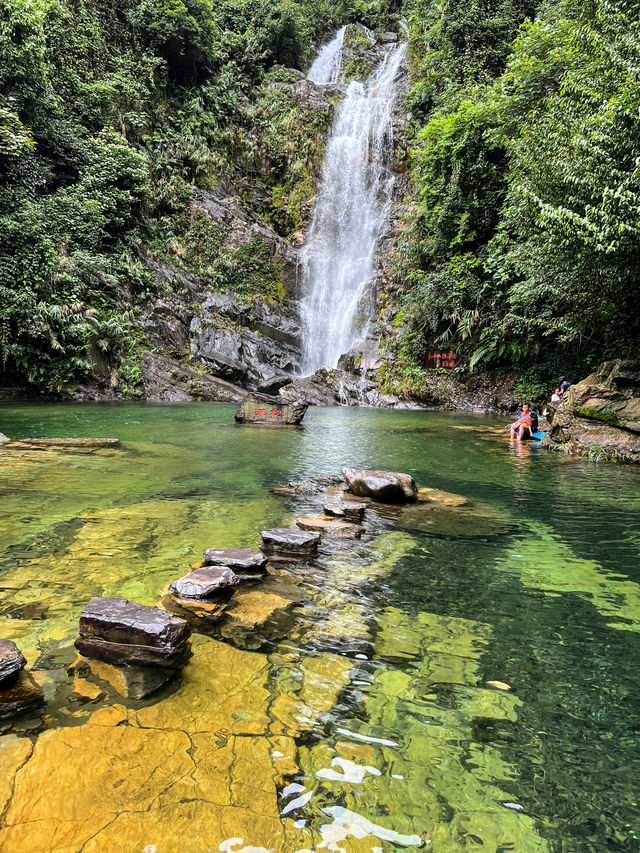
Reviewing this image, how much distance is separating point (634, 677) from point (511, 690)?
76 centimetres

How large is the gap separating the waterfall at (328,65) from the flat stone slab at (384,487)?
43288mm

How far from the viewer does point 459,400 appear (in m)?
22.8

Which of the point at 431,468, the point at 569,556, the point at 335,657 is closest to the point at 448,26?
the point at 431,468

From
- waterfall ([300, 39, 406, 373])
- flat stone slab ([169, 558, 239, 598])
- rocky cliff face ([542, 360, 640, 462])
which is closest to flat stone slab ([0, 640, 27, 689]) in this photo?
flat stone slab ([169, 558, 239, 598])

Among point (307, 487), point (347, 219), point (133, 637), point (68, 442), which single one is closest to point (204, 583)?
point (133, 637)

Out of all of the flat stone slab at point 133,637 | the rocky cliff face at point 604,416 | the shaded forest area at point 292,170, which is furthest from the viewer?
the shaded forest area at point 292,170

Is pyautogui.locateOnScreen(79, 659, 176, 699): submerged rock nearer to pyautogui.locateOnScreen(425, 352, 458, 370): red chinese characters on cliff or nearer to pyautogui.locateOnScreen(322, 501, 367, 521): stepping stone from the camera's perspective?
pyautogui.locateOnScreen(322, 501, 367, 521): stepping stone

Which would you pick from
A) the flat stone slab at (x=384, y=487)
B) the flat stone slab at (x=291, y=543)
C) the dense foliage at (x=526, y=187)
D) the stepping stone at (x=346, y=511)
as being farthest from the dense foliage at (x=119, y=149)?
the flat stone slab at (x=291, y=543)

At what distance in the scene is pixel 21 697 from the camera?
2.08m

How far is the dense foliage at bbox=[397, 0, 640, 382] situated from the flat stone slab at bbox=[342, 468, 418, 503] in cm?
644

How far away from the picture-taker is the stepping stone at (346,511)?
210 inches

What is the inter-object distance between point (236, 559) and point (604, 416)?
9773 millimetres

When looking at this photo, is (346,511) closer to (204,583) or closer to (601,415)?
(204,583)

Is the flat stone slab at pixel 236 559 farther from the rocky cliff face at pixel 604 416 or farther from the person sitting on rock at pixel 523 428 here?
the person sitting on rock at pixel 523 428
